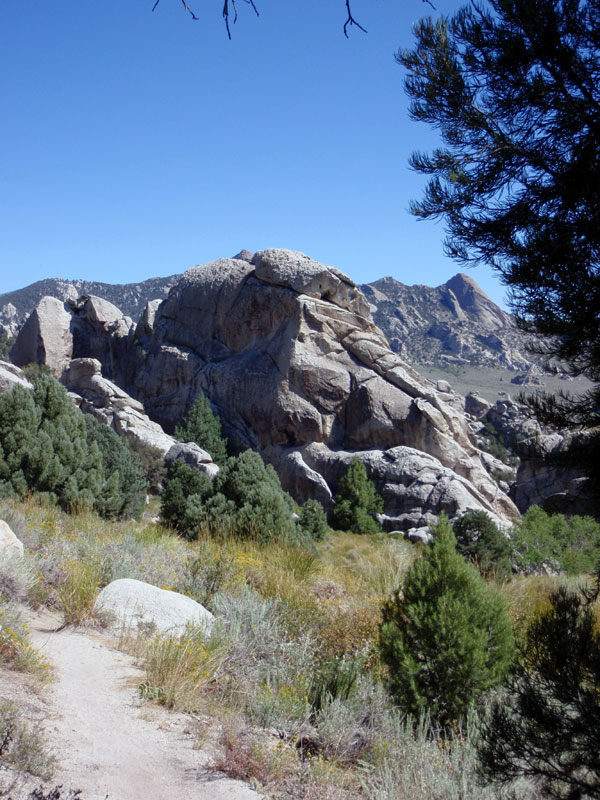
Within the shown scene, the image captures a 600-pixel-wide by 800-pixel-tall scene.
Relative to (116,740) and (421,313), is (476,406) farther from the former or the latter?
(116,740)

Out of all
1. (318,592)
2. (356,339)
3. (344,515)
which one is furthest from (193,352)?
(318,592)

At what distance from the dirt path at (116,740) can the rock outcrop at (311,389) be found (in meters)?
24.8

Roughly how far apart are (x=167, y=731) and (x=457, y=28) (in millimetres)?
5149

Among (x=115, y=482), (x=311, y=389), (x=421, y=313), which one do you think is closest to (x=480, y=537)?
(x=115, y=482)

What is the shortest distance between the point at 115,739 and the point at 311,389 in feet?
99.3

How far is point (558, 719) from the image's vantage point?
2980 millimetres

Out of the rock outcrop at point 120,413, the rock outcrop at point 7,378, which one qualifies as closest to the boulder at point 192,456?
the rock outcrop at point 120,413

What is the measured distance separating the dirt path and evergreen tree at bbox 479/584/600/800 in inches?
55.1

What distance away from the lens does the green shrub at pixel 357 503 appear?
27609 mm

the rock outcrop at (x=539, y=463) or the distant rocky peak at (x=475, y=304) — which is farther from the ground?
the distant rocky peak at (x=475, y=304)

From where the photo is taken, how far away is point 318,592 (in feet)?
25.3

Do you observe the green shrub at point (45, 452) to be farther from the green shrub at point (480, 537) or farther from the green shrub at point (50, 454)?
the green shrub at point (480, 537)

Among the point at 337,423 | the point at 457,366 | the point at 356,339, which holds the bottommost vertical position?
the point at 337,423

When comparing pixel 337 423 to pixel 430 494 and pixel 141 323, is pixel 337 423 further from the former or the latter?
pixel 141 323
